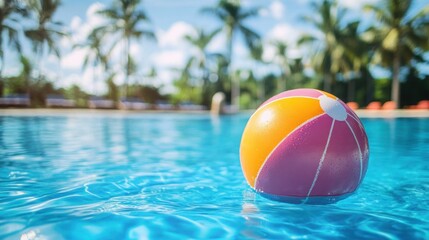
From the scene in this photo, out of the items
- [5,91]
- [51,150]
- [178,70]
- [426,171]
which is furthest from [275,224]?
[178,70]

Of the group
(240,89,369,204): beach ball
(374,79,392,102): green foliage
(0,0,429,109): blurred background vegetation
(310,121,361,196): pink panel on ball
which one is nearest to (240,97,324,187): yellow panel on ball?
(240,89,369,204): beach ball

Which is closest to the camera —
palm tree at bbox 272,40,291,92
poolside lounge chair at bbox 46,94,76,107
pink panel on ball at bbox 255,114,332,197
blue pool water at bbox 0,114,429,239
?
blue pool water at bbox 0,114,429,239

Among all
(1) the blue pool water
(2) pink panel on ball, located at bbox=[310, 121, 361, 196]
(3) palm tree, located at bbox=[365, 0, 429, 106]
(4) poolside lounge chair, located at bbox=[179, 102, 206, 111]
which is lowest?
(1) the blue pool water

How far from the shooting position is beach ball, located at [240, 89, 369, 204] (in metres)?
3.08

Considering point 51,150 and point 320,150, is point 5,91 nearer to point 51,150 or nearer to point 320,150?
point 51,150

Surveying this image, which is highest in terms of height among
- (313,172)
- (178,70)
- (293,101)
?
(178,70)

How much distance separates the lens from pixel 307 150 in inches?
120

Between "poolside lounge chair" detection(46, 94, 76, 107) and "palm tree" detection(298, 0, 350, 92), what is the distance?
25181mm

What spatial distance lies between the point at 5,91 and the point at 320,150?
129 feet

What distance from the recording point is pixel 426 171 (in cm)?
532

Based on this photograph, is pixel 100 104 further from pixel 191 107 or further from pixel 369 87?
pixel 369 87

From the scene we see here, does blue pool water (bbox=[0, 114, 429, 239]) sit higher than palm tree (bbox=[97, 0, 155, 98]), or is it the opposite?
palm tree (bbox=[97, 0, 155, 98])

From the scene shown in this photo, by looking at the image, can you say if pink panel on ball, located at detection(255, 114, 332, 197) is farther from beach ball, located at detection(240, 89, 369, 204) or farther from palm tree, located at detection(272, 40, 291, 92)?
palm tree, located at detection(272, 40, 291, 92)

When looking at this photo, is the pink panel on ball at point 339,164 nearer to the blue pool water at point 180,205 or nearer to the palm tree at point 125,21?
the blue pool water at point 180,205
